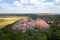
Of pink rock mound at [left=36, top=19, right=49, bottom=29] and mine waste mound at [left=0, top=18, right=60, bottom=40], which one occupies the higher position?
pink rock mound at [left=36, top=19, right=49, bottom=29]

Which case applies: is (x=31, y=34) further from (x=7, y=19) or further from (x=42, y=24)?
(x=7, y=19)

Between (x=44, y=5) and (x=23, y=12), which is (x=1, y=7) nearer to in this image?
(x=23, y=12)

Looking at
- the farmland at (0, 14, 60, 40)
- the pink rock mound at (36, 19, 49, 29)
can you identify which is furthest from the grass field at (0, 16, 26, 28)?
the pink rock mound at (36, 19, 49, 29)

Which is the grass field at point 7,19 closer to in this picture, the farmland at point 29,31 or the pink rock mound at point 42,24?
the farmland at point 29,31

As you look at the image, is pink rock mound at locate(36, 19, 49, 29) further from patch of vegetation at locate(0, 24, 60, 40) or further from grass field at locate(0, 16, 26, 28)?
grass field at locate(0, 16, 26, 28)

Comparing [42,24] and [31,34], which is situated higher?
[42,24]

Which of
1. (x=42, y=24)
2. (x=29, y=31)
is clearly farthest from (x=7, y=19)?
(x=42, y=24)

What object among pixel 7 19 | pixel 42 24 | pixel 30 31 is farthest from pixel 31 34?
pixel 7 19

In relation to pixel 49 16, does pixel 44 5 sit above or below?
above

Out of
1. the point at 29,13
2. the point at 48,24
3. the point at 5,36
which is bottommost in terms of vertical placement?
the point at 5,36

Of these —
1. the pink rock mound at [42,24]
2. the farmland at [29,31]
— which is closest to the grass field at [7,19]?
the farmland at [29,31]

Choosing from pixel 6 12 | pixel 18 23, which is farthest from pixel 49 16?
pixel 6 12
